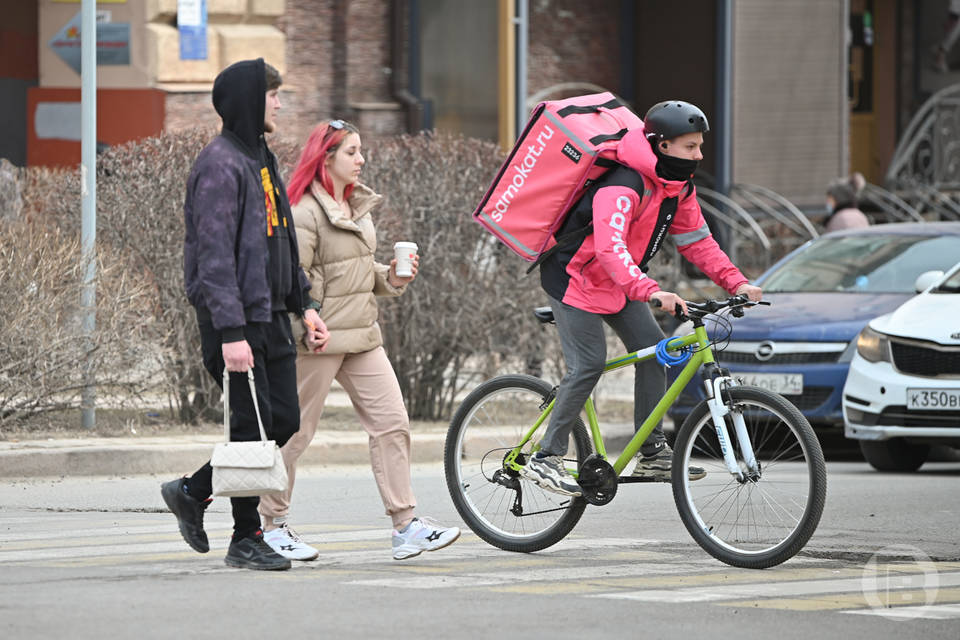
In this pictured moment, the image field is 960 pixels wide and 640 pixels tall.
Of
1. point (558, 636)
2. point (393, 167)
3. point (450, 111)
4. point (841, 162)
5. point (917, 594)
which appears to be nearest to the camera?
point (558, 636)

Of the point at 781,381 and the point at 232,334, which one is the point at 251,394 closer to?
the point at 232,334

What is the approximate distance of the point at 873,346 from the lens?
448 inches

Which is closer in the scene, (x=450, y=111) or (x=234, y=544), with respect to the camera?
(x=234, y=544)

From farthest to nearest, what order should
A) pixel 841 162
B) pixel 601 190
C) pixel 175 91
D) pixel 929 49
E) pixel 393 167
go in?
pixel 929 49 < pixel 841 162 < pixel 175 91 < pixel 393 167 < pixel 601 190

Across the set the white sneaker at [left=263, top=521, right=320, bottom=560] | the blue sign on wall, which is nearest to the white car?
the white sneaker at [left=263, top=521, right=320, bottom=560]

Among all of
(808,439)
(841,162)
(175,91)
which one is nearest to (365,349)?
(808,439)

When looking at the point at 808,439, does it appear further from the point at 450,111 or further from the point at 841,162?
the point at 841,162

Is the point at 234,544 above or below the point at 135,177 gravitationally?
below

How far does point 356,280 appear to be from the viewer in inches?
298

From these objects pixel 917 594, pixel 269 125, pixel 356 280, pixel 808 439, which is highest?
pixel 269 125

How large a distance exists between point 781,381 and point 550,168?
496 cm

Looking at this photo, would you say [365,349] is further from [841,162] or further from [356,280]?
[841,162]

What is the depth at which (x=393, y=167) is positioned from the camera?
512 inches

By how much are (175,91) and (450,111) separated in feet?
13.3
